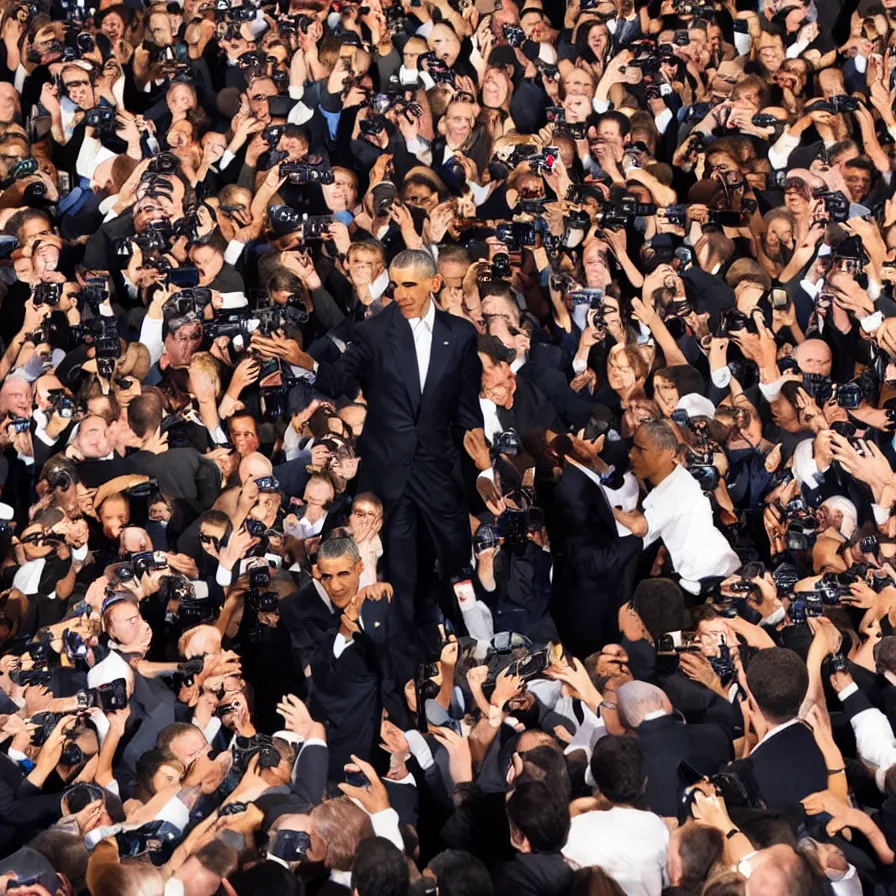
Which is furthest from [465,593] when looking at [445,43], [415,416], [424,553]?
[445,43]

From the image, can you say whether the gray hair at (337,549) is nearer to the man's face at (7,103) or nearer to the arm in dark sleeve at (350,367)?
the arm in dark sleeve at (350,367)

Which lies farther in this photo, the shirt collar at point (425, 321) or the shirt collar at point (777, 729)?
the shirt collar at point (425, 321)

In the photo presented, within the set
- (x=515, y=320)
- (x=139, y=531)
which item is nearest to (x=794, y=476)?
(x=515, y=320)

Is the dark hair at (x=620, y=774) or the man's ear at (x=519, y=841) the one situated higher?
the dark hair at (x=620, y=774)

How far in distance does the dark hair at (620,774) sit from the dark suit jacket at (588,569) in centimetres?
175

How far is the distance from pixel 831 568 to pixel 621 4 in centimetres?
499

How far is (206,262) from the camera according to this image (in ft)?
40.3

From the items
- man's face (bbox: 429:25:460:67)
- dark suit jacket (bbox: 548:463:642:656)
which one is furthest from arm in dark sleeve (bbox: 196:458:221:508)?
man's face (bbox: 429:25:460:67)

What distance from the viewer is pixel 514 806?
8.64m

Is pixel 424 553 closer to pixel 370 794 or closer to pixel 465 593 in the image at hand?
pixel 465 593

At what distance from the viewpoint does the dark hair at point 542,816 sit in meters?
8.59

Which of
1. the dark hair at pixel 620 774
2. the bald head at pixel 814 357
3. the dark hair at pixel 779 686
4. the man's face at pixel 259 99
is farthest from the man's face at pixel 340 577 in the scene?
the man's face at pixel 259 99

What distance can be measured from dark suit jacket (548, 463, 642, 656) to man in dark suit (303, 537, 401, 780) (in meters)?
0.93

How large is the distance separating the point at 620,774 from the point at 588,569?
6.78 feet
